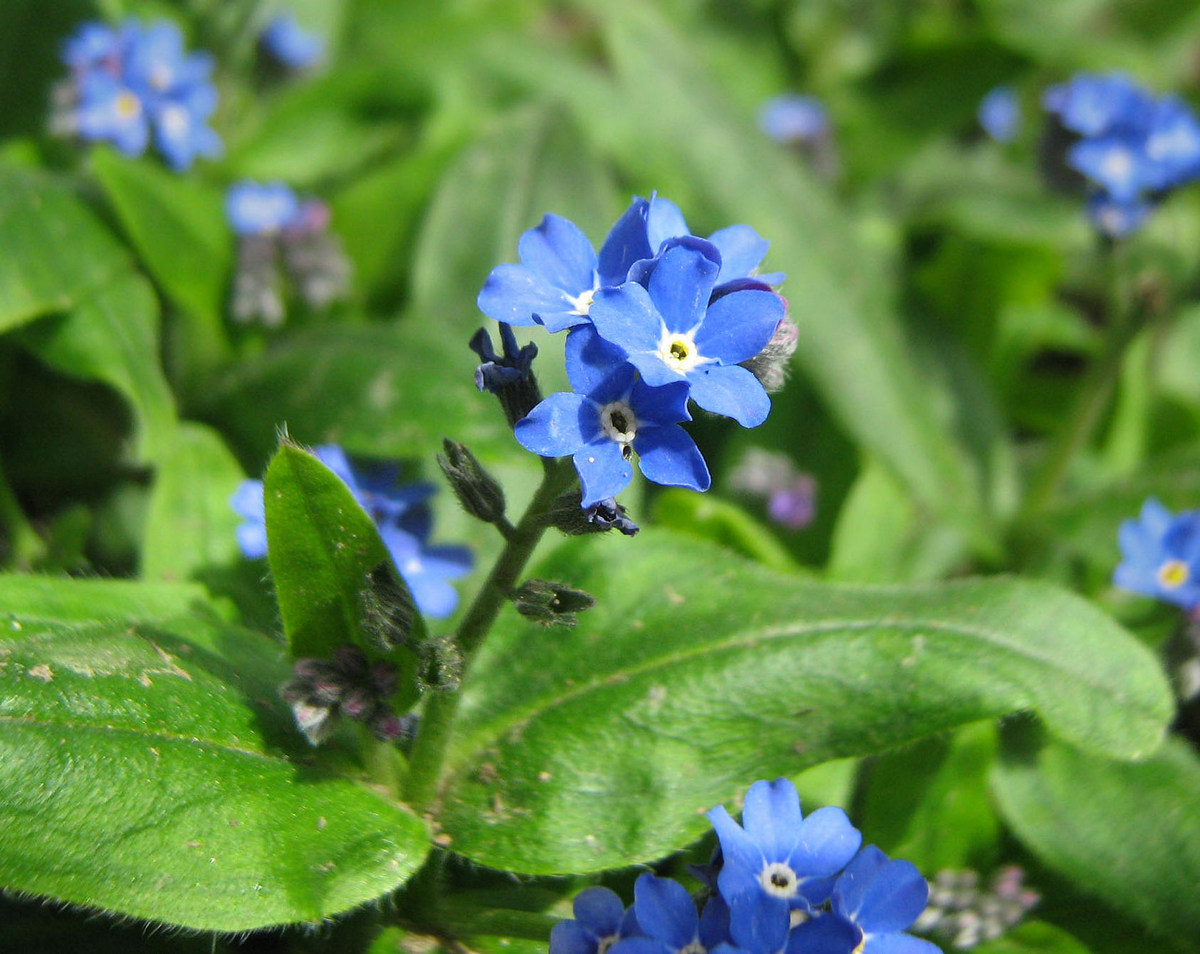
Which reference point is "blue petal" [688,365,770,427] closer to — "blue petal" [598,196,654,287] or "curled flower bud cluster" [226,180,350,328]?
"blue petal" [598,196,654,287]

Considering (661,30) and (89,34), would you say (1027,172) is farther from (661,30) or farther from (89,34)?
(89,34)

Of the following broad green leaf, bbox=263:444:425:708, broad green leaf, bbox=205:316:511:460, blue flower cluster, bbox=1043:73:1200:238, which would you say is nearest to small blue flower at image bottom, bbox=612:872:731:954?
broad green leaf, bbox=263:444:425:708

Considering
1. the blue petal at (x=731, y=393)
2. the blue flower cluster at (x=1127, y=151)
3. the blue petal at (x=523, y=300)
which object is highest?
the blue flower cluster at (x=1127, y=151)

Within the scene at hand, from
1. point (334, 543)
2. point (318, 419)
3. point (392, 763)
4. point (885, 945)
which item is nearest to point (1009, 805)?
point (885, 945)

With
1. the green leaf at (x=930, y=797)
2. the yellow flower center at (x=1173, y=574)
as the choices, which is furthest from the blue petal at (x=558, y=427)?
the yellow flower center at (x=1173, y=574)

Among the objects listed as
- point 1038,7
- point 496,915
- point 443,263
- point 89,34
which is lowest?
point 496,915

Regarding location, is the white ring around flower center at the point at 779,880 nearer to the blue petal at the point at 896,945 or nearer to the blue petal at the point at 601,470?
the blue petal at the point at 896,945
